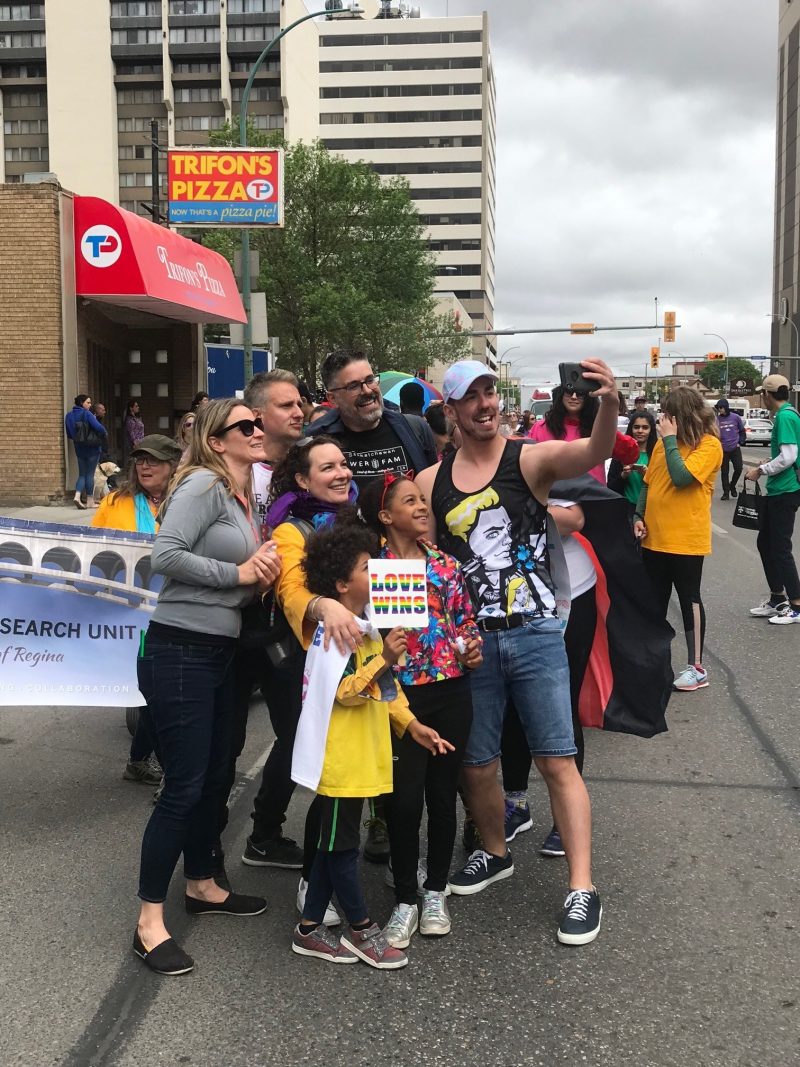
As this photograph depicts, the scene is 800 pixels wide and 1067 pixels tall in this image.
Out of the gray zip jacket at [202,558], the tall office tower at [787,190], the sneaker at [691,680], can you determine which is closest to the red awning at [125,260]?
the sneaker at [691,680]

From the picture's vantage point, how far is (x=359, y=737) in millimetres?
3168

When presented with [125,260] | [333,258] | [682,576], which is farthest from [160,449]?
[333,258]

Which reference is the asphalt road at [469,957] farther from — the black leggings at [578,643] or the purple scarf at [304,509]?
the purple scarf at [304,509]

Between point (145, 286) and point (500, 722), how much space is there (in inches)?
587

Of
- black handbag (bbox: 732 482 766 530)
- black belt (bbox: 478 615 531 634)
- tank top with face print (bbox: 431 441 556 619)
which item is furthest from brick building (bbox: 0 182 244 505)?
black belt (bbox: 478 615 531 634)

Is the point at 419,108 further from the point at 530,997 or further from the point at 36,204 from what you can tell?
the point at 530,997

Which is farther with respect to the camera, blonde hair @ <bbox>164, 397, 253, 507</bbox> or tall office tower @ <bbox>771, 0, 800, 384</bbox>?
tall office tower @ <bbox>771, 0, 800, 384</bbox>

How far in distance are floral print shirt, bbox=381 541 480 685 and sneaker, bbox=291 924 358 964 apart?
90cm

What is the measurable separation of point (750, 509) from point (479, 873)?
601cm

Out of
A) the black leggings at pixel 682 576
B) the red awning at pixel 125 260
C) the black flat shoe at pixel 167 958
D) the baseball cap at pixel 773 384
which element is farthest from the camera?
the red awning at pixel 125 260

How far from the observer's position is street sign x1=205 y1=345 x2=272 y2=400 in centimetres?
2148

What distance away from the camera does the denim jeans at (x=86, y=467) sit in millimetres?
17484

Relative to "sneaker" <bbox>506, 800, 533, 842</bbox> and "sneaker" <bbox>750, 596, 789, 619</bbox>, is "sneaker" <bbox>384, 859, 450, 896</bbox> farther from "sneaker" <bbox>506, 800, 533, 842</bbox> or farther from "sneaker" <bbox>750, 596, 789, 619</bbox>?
"sneaker" <bbox>750, 596, 789, 619</bbox>

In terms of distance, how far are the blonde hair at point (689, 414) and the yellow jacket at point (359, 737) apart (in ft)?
11.8
